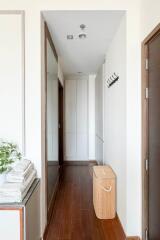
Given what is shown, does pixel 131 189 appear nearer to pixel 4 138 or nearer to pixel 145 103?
pixel 145 103

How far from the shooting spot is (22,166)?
6.25 feet

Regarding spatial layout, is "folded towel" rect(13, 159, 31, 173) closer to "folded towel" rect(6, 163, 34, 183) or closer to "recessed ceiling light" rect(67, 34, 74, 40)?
"folded towel" rect(6, 163, 34, 183)

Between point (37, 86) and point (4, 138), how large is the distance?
2.11ft

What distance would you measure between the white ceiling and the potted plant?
4.85 feet

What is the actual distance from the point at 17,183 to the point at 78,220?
1427mm

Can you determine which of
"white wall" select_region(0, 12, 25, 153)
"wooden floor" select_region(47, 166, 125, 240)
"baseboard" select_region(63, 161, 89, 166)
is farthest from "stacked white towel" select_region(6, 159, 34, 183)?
"baseboard" select_region(63, 161, 89, 166)

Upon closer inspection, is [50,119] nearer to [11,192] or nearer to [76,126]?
[11,192]

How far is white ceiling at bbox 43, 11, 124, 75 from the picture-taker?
2297 mm

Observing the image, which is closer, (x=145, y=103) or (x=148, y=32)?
(x=148, y=32)

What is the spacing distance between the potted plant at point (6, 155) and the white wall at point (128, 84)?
12 centimetres

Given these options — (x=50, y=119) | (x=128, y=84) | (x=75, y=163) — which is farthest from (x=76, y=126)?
(x=128, y=84)

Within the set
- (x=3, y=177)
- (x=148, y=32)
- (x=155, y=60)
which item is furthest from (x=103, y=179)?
(x=148, y=32)

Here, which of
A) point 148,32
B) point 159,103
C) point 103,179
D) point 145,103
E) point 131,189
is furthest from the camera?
point 103,179

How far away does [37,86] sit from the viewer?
216cm
